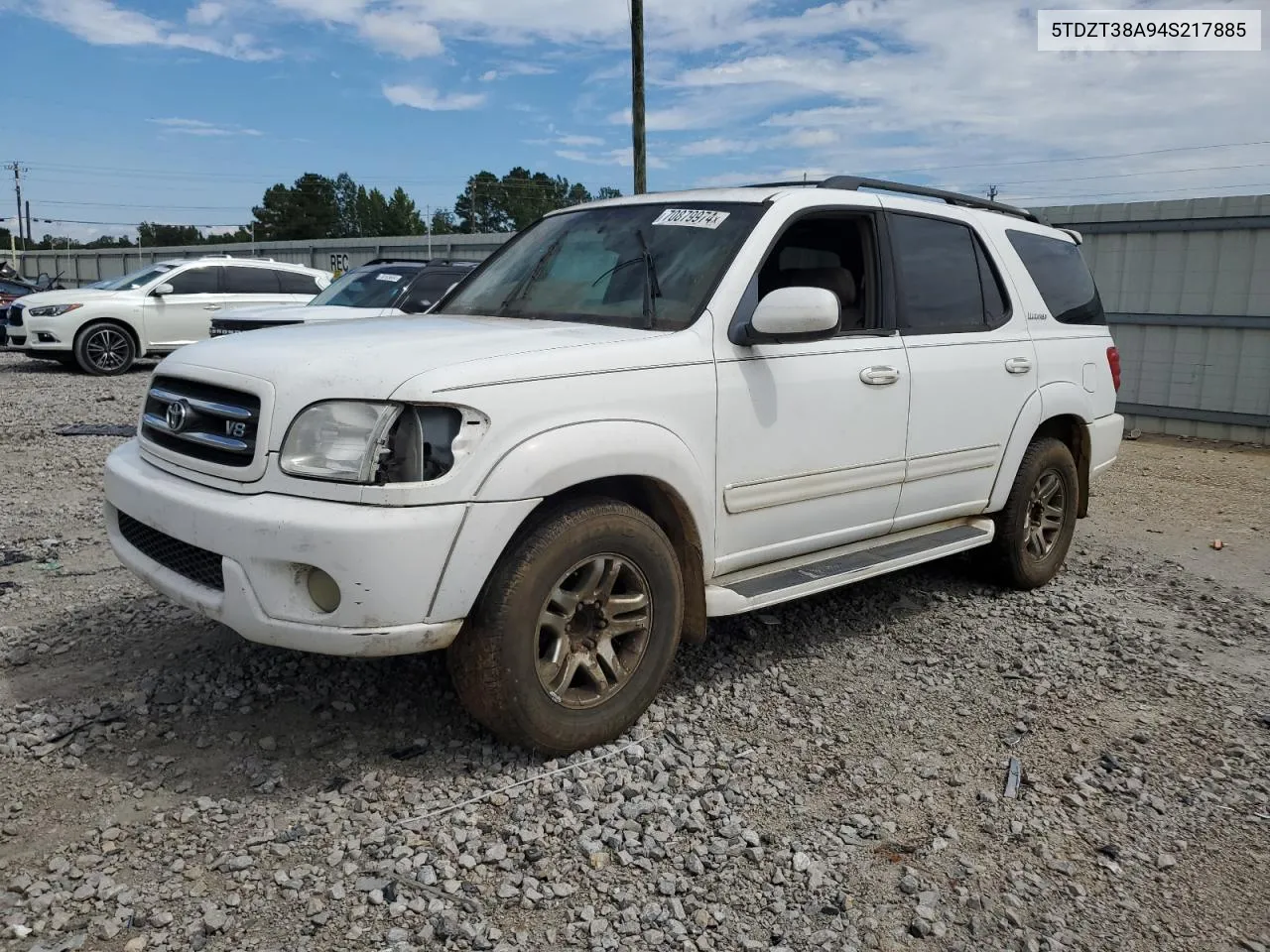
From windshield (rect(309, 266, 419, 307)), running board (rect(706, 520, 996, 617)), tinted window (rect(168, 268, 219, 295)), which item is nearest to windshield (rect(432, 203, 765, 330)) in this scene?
running board (rect(706, 520, 996, 617))

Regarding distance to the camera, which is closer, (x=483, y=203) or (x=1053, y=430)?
(x=1053, y=430)

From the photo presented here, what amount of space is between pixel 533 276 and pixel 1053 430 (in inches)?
119

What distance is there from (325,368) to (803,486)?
6.08 ft

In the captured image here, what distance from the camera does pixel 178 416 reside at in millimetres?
3328

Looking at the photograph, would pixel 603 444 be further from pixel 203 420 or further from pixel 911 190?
pixel 911 190

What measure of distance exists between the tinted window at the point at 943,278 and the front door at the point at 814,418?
202 mm

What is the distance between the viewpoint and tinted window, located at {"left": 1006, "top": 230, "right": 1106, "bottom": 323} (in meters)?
5.30

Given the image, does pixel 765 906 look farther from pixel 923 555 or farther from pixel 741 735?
pixel 923 555

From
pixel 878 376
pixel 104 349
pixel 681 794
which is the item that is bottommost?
pixel 681 794

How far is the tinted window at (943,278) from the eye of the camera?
4.53m

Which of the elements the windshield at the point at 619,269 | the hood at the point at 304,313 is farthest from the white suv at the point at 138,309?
the windshield at the point at 619,269

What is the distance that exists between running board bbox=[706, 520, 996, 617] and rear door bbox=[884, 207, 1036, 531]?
0.08 meters

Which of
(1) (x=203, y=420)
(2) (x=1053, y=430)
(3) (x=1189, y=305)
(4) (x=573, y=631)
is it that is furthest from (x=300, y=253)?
(4) (x=573, y=631)

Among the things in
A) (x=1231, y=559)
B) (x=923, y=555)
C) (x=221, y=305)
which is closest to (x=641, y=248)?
(x=923, y=555)
